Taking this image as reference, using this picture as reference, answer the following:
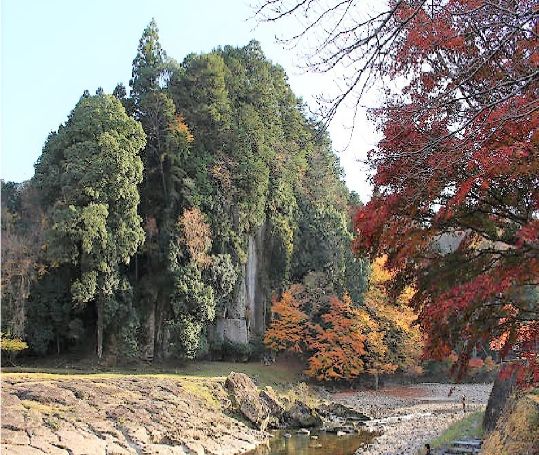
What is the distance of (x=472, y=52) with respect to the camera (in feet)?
17.1

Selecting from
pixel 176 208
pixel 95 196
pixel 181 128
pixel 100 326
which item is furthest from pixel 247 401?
pixel 181 128

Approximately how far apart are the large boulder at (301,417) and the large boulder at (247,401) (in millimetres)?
708

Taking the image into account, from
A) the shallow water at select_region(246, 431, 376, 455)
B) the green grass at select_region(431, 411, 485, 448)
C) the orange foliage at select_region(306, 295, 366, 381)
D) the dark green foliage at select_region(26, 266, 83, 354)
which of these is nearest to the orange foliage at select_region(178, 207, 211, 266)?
the dark green foliage at select_region(26, 266, 83, 354)

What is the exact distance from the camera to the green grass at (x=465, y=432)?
11930mm

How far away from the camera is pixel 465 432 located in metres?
12.8

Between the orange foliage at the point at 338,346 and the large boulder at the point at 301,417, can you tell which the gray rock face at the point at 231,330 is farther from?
the large boulder at the point at 301,417

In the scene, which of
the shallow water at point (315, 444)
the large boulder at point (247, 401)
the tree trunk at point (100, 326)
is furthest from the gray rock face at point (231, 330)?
the shallow water at point (315, 444)

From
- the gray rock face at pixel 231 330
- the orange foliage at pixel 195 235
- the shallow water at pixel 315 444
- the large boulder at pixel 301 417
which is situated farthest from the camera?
the gray rock face at pixel 231 330

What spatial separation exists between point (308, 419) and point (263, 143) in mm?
17294

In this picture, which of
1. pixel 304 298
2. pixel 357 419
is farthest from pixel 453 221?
pixel 304 298

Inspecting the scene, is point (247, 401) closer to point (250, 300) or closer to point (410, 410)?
point (410, 410)

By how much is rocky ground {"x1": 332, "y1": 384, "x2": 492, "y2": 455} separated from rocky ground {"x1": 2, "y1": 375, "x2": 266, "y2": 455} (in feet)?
12.3

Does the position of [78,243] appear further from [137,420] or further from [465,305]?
[465,305]

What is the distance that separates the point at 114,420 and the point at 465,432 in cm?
775
